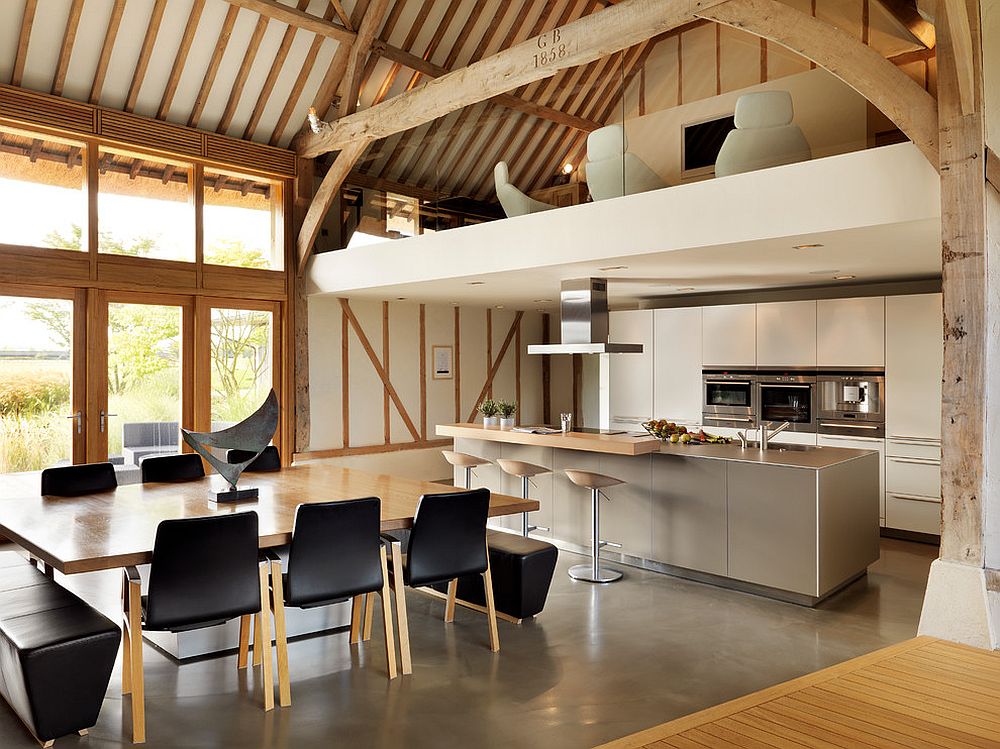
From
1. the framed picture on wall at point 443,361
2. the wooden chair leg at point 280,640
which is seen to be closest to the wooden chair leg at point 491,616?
the wooden chair leg at point 280,640

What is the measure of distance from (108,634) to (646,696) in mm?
2387

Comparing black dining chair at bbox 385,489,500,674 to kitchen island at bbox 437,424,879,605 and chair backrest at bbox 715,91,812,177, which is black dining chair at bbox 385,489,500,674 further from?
chair backrest at bbox 715,91,812,177

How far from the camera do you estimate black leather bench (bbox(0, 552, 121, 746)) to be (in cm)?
299

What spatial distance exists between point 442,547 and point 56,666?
1.78m

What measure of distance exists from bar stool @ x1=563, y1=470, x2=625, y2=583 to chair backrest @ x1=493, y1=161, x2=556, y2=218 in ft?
7.14

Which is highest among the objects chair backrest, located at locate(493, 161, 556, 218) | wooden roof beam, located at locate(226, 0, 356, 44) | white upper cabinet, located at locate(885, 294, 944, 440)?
wooden roof beam, located at locate(226, 0, 356, 44)

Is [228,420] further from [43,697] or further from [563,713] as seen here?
[563,713]

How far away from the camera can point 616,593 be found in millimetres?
5211

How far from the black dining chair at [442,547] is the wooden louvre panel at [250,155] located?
18.1 ft

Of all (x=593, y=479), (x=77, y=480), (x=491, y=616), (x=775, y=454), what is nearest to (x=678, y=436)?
(x=775, y=454)

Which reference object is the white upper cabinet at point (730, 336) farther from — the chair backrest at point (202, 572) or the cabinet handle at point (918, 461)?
the chair backrest at point (202, 572)

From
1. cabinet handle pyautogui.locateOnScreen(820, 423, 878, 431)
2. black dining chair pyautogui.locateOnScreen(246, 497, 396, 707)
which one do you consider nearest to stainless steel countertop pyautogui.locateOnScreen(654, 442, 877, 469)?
cabinet handle pyautogui.locateOnScreen(820, 423, 878, 431)

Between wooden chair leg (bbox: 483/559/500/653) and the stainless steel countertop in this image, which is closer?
wooden chair leg (bbox: 483/559/500/653)

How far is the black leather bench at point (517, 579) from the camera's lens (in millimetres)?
4547
